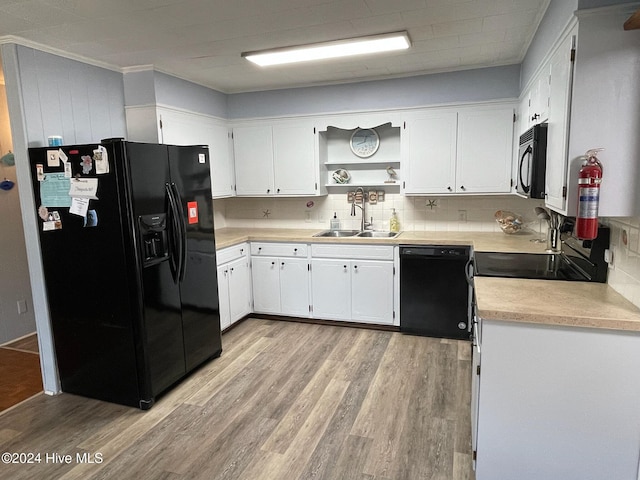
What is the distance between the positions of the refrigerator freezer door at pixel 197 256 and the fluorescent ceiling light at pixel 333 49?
33.6 inches

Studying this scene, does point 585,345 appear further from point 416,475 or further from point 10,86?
point 10,86

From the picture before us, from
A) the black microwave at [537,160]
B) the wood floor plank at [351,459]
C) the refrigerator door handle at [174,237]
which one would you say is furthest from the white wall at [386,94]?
the wood floor plank at [351,459]

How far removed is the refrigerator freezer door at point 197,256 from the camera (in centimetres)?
302

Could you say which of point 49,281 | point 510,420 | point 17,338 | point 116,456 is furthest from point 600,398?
point 17,338

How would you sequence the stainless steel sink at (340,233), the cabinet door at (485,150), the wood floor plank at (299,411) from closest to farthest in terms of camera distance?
the wood floor plank at (299,411)
the cabinet door at (485,150)
the stainless steel sink at (340,233)

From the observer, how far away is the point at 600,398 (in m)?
1.74

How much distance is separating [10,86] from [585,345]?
3539 mm

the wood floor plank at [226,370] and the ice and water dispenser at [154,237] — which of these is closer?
the ice and water dispenser at [154,237]

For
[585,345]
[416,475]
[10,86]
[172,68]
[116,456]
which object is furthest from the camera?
[172,68]

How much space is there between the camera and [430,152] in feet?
12.8

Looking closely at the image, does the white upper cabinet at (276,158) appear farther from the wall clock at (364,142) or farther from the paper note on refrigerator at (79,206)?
the paper note on refrigerator at (79,206)

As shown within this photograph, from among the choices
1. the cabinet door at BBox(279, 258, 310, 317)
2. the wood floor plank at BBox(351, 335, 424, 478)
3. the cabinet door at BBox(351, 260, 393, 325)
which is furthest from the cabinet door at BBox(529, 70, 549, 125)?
the cabinet door at BBox(279, 258, 310, 317)

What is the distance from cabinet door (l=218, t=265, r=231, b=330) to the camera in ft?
12.4

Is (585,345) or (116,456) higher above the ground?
(585,345)
